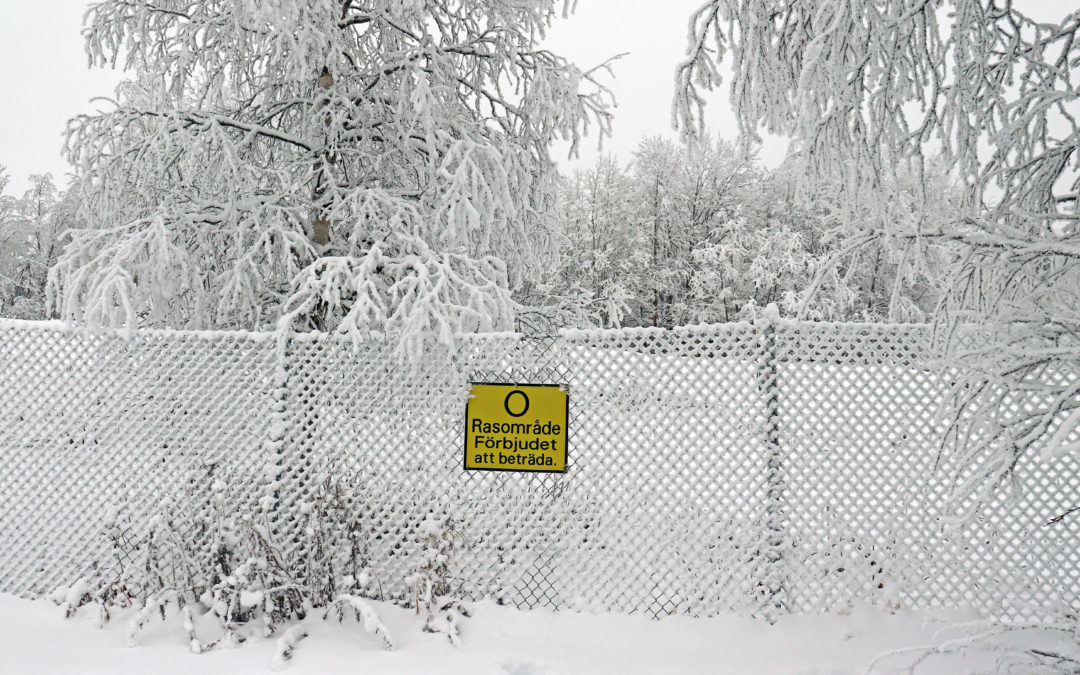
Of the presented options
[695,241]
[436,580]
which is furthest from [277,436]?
[695,241]

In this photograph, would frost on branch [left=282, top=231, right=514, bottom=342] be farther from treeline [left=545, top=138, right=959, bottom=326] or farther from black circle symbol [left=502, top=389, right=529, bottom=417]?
treeline [left=545, top=138, right=959, bottom=326]

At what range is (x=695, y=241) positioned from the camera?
27938 millimetres

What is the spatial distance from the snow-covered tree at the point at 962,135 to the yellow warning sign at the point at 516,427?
1.70 metres

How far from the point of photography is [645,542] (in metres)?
3.64

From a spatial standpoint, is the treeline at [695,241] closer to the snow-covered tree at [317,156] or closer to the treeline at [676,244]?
the treeline at [676,244]

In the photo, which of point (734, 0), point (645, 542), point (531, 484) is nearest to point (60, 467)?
point (531, 484)

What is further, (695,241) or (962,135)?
(695,241)

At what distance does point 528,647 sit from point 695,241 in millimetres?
26141

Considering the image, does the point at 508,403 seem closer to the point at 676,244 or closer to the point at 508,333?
the point at 508,333

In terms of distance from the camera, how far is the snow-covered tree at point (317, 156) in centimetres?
510

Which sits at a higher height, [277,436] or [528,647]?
[277,436]

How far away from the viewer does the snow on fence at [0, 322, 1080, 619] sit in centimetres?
345

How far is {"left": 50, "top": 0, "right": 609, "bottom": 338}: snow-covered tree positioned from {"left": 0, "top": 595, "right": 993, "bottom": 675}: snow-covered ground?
2.11m

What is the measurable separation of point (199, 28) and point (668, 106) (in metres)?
4.98
